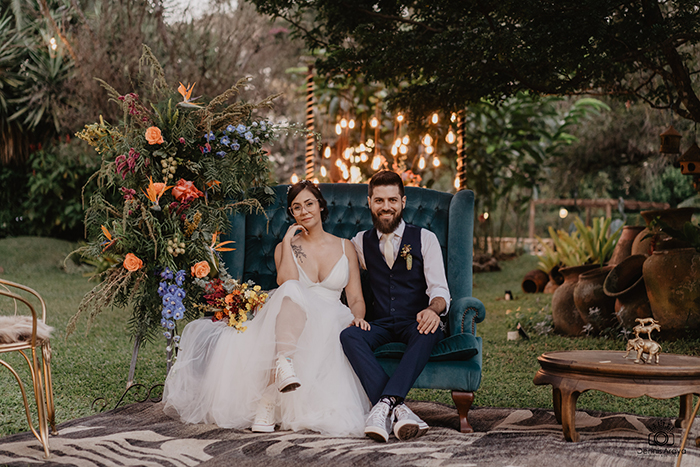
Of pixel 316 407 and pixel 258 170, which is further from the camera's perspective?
pixel 258 170

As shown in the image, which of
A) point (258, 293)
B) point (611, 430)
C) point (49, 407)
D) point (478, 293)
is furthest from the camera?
point (478, 293)

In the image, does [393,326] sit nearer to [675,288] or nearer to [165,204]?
[165,204]

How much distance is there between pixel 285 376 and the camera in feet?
9.64

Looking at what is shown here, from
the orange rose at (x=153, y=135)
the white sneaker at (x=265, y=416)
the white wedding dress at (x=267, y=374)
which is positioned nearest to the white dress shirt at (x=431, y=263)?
the white wedding dress at (x=267, y=374)

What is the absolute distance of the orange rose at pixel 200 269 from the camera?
3.38 m

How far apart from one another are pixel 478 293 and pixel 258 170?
5.55 meters

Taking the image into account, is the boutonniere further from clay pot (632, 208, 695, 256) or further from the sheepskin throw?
clay pot (632, 208, 695, 256)

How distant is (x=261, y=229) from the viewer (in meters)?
4.01

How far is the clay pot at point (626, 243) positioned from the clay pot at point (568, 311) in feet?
0.90

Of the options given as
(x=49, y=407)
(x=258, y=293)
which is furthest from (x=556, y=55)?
(x=49, y=407)

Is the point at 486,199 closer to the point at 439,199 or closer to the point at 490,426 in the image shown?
the point at 439,199

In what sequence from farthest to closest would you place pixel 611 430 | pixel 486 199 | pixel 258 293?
pixel 486 199 < pixel 258 293 < pixel 611 430

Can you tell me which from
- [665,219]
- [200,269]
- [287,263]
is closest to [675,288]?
[665,219]

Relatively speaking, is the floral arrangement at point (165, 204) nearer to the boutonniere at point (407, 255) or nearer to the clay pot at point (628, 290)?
the boutonniere at point (407, 255)
